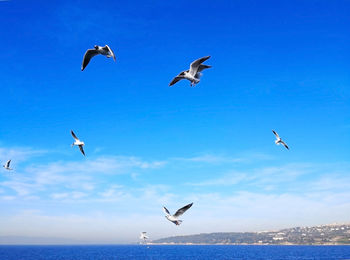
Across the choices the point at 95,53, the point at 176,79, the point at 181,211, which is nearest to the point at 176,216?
the point at 181,211

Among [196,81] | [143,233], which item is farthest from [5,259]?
[196,81]

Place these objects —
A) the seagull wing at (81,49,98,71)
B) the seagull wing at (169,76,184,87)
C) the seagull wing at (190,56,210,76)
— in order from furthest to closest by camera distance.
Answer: the seagull wing at (169,76,184,87) → the seagull wing at (81,49,98,71) → the seagull wing at (190,56,210,76)

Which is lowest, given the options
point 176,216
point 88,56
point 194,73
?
point 176,216

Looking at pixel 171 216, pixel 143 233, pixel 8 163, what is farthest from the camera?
pixel 8 163

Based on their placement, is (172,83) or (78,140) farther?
(78,140)

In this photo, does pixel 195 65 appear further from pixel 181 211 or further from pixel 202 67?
pixel 181 211

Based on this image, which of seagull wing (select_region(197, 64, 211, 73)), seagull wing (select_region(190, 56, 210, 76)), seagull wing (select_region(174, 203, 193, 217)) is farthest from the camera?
seagull wing (select_region(197, 64, 211, 73))

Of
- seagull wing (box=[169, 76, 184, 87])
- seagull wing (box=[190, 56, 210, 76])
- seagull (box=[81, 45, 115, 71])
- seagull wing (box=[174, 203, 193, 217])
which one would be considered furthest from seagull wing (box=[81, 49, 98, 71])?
seagull wing (box=[174, 203, 193, 217])

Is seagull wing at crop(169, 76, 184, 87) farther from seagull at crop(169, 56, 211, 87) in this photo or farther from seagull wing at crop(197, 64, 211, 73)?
seagull wing at crop(197, 64, 211, 73)

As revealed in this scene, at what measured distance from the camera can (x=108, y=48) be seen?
14469mm

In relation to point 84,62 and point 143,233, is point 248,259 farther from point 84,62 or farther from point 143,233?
point 84,62

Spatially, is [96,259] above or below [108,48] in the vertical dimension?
below

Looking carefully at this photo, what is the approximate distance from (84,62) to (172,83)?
424cm

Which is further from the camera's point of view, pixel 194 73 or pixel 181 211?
pixel 194 73
